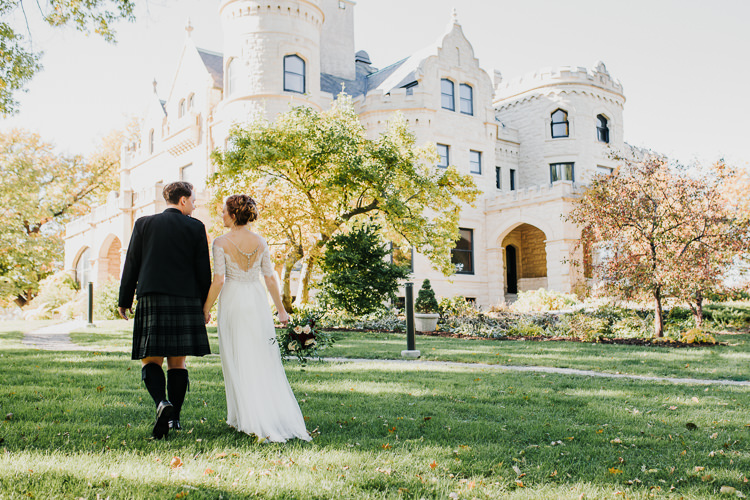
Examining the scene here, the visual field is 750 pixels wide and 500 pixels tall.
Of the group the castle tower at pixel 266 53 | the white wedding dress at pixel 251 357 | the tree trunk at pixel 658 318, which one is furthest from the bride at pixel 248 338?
the castle tower at pixel 266 53

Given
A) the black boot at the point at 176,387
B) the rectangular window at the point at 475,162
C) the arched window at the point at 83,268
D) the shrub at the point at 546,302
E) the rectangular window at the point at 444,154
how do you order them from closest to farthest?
the black boot at the point at 176,387 → the shrub at the point at 546,302 → the rectangular window at the point at 444,154 → the rectangular window at the point at 475,162 → the arched window at the point at 83,268

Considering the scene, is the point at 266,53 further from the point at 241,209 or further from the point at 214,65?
the point at 241,209

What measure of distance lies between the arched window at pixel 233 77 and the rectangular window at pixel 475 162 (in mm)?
11183

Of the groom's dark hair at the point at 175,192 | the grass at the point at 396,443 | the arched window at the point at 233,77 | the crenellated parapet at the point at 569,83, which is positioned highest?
the crenellated parapet at the point at 569,83

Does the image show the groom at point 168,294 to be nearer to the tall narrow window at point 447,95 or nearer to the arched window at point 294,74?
the arched window at point 294,74

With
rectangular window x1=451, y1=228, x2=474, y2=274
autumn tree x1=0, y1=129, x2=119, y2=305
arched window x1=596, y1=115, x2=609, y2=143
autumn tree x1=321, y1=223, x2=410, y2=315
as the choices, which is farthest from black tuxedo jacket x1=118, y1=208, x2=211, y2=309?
arched window x1=596, y1=115, x2=609, y2=143

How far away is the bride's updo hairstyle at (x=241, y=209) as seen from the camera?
192 inches

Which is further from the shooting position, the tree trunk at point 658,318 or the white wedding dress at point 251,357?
the tree trunk at point 658,318

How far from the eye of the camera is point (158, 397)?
4520mm

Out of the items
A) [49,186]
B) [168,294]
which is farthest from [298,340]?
[49,186]

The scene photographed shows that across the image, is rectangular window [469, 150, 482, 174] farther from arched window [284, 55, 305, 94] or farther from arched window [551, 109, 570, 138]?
arched window [284, 55, 305, 94]

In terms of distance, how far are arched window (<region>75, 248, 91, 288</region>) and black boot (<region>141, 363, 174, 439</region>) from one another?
1321 inches

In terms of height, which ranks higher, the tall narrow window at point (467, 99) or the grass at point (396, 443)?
the tall narrow window at point (467, 99)

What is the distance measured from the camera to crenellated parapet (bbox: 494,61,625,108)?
30375mm
